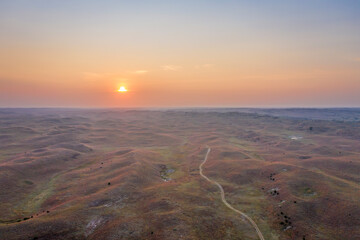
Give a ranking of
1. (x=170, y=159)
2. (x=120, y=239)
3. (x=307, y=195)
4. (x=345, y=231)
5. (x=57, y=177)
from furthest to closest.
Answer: (x=170, y=159) < (x=57, y=177) < (x=307, y=195) < (x=345, y=231) < (x=120, y=239)

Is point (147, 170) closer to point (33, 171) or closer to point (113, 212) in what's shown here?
point (113, 212)

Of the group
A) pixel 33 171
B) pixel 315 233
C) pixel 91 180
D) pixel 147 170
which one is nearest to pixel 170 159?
pixel 147 170

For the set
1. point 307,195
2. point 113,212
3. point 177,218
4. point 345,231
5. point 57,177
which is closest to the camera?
point 345,231

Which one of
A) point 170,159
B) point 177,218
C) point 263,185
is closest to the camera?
point 177,218

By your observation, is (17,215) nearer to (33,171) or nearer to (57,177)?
(57,177)

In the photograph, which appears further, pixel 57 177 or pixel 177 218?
pixel 57 177

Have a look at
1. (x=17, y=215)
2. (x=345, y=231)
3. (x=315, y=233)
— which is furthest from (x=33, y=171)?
(x=345, y=231)

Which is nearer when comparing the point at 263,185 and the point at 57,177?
the point at 263,185

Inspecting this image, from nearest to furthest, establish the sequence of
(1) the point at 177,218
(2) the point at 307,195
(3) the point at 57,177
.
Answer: (1) the point at 177,218 → (2) the point at 307,195 → (3) the point at 57,177
